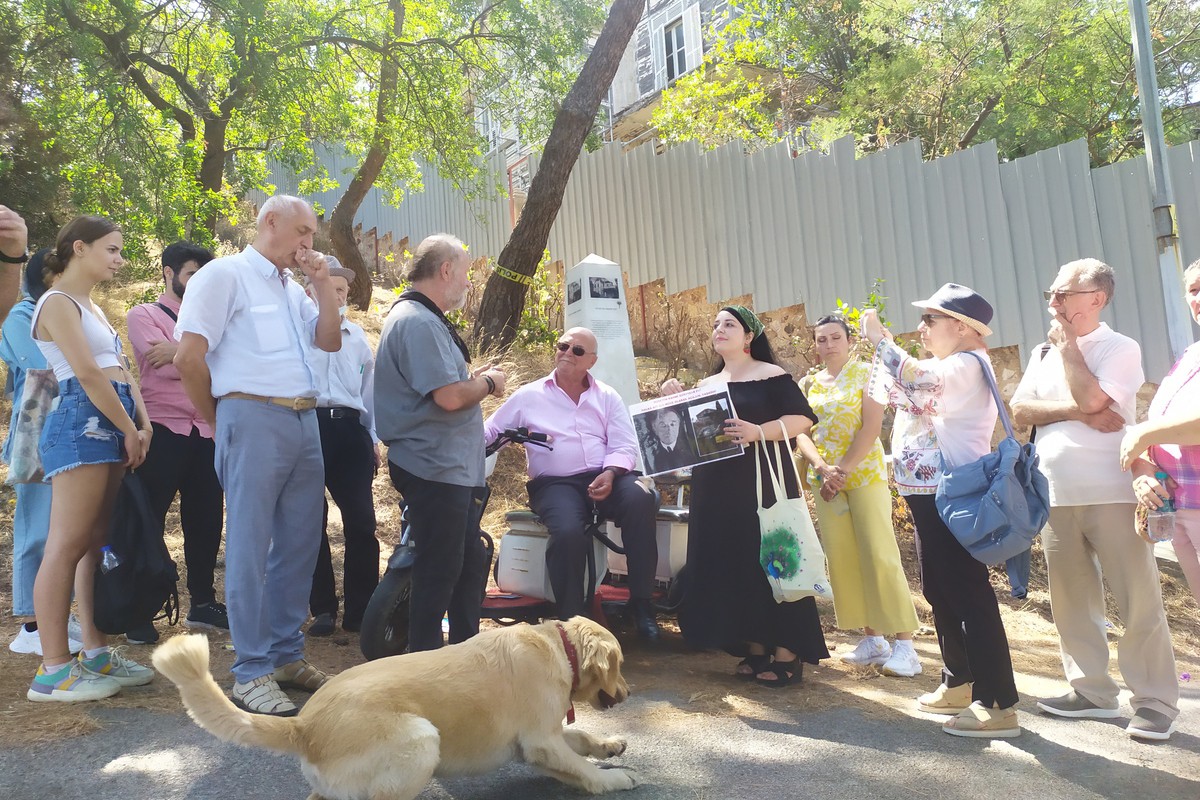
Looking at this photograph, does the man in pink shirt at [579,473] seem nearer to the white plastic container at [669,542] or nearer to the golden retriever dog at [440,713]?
the white plastic container at [669,542]

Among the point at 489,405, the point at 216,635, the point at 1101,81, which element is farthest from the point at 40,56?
the point at 1101,81

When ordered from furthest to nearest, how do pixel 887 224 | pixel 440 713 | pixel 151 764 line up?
1. pixel 887 224
2. pixel 151 764
3. pixel 440 713

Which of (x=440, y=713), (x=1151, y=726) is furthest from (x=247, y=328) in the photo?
(x=1151, y=726)

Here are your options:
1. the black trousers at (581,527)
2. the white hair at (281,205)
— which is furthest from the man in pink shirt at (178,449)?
the black trousers at (581,527)

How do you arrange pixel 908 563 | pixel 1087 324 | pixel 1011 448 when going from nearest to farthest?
pixel 1011 448 → pixel 1087 324 → pixel 908 563

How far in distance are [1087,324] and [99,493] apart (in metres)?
4.32

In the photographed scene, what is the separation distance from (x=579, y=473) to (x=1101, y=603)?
266 cm

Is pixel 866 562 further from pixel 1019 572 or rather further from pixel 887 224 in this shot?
pixel 887 224

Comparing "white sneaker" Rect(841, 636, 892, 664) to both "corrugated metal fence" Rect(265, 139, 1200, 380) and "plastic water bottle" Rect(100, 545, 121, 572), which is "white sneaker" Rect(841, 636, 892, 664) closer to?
"plastic water bottle" Rect(100, 545, 121, 572)

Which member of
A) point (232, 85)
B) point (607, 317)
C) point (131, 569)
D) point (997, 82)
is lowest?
point (131, 569)

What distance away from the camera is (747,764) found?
3.30 meters

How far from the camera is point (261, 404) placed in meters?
3.54

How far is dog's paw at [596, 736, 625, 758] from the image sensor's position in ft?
10.3

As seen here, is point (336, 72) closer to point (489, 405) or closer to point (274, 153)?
point (274, 153)
